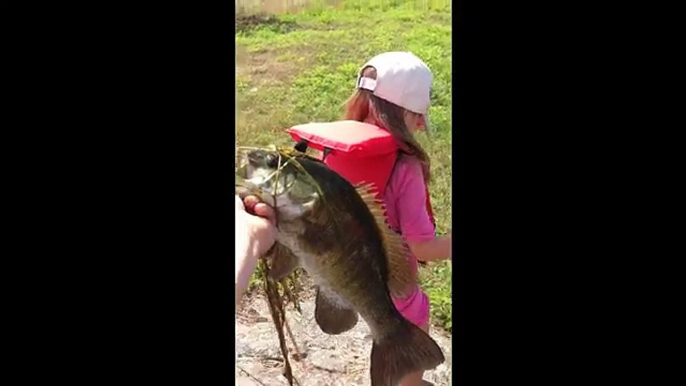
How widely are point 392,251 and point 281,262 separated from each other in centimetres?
25

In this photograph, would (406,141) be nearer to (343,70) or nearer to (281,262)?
(343,70)

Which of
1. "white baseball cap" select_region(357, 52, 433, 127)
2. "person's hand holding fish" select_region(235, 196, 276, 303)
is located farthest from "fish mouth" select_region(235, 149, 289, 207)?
"white baseball cap" select_region(357, 52, 433, 127)

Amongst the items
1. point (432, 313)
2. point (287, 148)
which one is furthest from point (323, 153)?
point (432, 313)

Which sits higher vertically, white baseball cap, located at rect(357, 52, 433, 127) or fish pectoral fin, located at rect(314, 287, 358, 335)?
white baseball cap, located at rect(357, 52, 433, 127)

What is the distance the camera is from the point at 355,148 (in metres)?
2.10

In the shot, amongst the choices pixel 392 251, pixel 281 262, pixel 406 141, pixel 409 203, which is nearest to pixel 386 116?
pixel 406 141

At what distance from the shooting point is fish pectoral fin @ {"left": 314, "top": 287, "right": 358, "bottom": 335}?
214cm

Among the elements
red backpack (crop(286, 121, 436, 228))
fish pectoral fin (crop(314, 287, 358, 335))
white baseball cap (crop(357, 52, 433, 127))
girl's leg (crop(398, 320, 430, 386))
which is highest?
white baseball cap (crop(357, 52, 433, 127))

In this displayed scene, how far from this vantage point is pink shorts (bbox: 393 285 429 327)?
217cm

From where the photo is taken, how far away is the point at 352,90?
→ 2195 millimetres

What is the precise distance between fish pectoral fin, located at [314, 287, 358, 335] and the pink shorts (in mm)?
111

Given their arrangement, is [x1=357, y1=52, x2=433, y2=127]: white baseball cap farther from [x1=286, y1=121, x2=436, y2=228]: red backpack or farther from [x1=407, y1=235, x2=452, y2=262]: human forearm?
[x1=407, y1=235, x2=452, y2=262]: human forearm

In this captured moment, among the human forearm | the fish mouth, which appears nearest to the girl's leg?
the human forearm

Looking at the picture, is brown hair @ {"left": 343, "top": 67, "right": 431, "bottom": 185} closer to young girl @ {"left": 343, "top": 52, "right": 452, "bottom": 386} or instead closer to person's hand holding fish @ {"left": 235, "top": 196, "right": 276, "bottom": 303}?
young girl @ {"left": 343, "top": 52, "right": 452, "bottom": 386}
